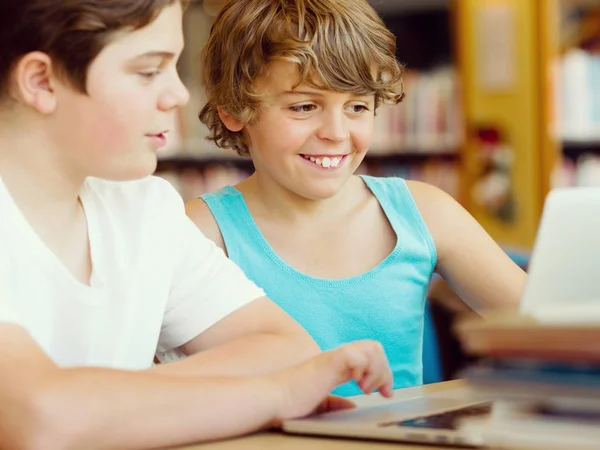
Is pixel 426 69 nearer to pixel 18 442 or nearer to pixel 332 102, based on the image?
pixel 332 102

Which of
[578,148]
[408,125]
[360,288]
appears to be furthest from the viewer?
[408,125]

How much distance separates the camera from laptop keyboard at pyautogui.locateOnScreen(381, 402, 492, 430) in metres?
0.98

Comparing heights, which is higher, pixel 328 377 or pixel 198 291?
pixel 198 291

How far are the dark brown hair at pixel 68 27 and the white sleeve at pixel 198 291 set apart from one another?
0.31 meters

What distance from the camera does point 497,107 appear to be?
4309 millimetres

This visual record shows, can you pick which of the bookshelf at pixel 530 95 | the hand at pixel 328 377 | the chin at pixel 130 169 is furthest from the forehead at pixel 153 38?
the bookshelf at pixel 530 95

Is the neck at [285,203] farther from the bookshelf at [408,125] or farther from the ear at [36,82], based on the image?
the bookshelf at [408,125]

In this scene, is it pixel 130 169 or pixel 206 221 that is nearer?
pixel 130 169

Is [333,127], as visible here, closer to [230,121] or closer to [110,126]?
[230,121]

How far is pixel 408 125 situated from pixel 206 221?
291 centimetres

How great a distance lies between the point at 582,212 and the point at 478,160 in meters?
3.40

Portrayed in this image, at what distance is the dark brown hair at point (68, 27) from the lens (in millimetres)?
1124

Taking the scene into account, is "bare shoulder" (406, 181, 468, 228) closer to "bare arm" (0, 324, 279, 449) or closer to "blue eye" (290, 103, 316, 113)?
"blue eye" (290, 103, 316, 113)

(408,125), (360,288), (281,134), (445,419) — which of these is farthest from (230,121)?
(408,125)
